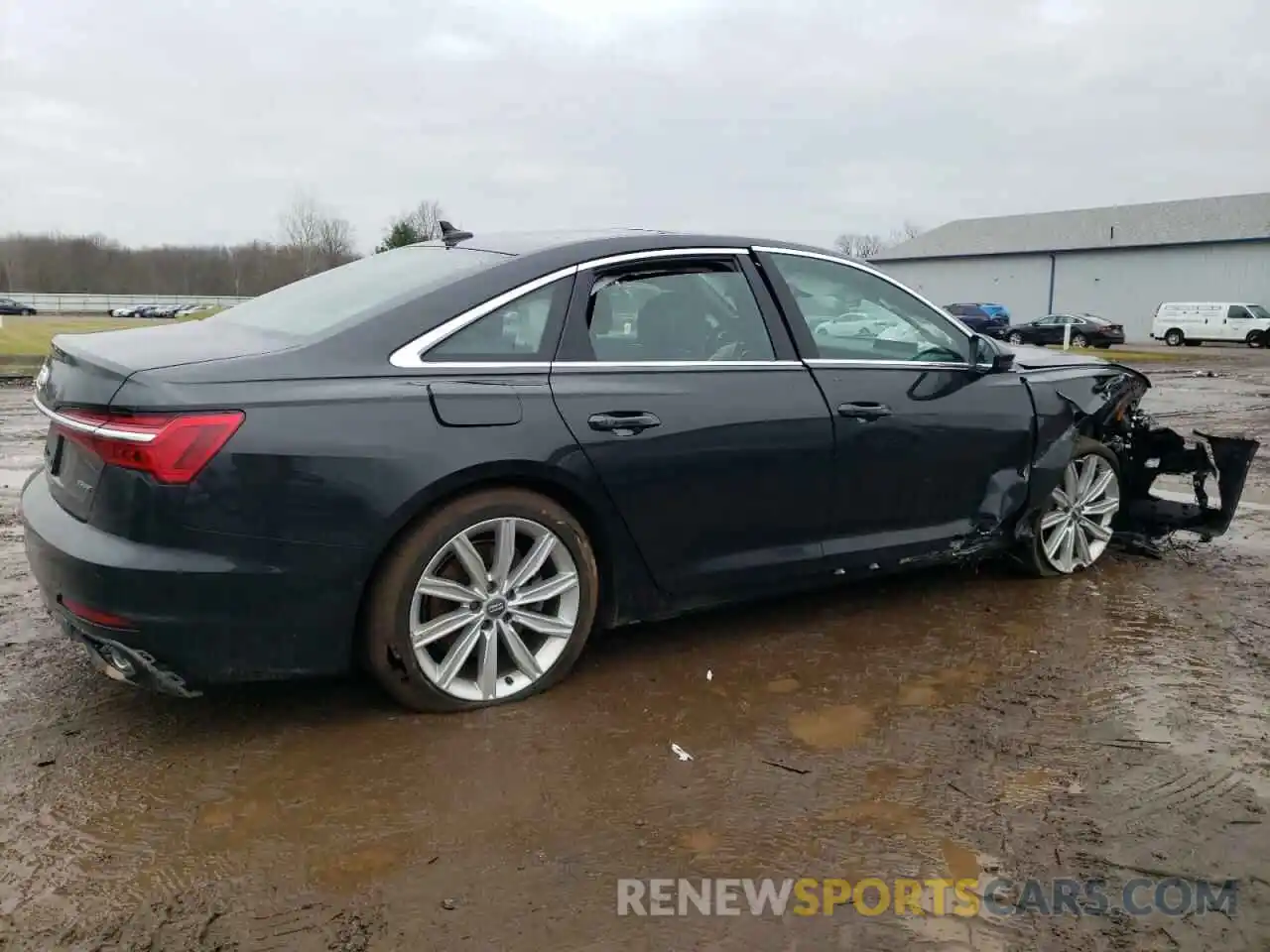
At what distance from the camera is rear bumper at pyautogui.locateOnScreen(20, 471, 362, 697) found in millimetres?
2729

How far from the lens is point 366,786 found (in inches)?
111

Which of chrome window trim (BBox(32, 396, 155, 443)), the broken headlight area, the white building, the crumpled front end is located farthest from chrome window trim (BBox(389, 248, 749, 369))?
the white building

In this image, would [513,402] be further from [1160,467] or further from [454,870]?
[1160,467]

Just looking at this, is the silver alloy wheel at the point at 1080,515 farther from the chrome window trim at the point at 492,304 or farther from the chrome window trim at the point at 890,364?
the chrome window trim at the point at 492,304

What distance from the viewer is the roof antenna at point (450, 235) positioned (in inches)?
157

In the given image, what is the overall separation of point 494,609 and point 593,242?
1349 millimetres

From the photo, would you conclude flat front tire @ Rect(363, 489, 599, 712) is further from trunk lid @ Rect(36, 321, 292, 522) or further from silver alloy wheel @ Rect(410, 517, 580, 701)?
trunk lid @ Rect(36, 321, 292, 522)

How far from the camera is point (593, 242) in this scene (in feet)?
11.7

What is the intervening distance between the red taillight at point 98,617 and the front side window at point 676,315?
1.64m

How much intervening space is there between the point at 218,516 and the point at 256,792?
30.3 inches

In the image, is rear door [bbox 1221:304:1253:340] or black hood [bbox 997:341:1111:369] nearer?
black hood [bbox 997:341:1111:369]

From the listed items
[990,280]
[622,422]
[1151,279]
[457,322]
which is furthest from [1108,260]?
[457,322]

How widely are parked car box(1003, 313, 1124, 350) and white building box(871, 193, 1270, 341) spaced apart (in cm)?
1319

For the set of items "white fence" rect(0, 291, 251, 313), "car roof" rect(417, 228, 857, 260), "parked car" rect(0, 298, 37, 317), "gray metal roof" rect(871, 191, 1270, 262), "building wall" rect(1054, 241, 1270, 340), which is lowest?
"car roof" rect(417, 228, 857, 260)
